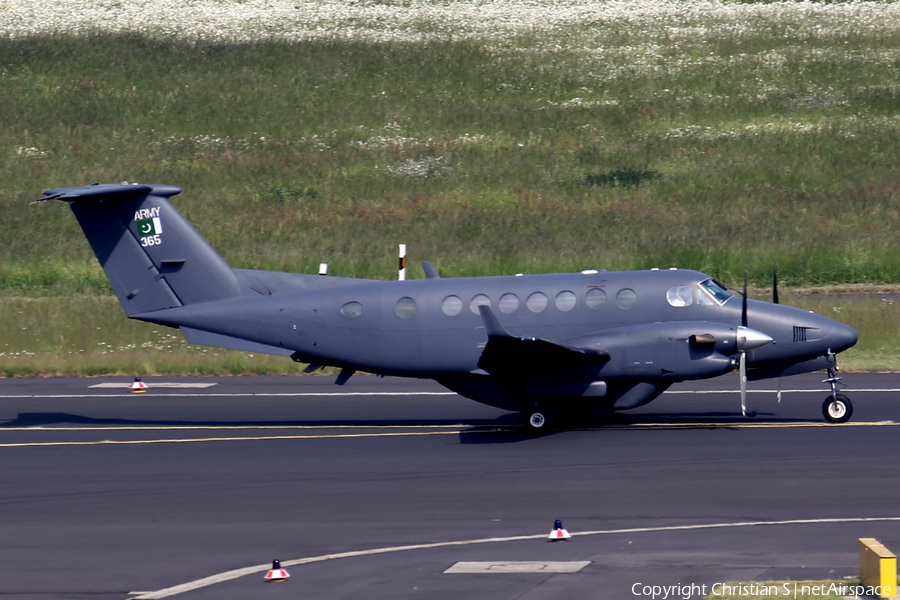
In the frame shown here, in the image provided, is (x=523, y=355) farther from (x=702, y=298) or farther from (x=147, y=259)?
(x=147, y=259)

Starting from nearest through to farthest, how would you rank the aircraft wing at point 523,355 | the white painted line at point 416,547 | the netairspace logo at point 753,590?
the netairspace logo at point 753,590 → the white painted line at point 416,547 → the aircraft wing at point 523,355

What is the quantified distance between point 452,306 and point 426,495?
15.3ft

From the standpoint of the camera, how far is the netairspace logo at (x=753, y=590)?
26.6 feet

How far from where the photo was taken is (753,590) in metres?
8.28

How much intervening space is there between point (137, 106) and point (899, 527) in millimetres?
48326

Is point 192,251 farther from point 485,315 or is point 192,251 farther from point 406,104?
point 406,104

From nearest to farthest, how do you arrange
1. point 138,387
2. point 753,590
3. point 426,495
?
point 753,590 < point 426,495 < point 138,387

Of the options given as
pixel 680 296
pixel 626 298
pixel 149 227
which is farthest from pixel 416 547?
pixel 149 227

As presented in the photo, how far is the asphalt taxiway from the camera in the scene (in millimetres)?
9492

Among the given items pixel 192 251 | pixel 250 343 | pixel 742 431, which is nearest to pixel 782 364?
pixel 742 431

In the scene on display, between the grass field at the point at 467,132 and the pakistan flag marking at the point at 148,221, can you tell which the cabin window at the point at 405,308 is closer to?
the pakistan flag marking at the point at 148,221

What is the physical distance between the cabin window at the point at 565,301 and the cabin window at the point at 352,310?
3244mm

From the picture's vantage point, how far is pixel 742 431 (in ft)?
52.0

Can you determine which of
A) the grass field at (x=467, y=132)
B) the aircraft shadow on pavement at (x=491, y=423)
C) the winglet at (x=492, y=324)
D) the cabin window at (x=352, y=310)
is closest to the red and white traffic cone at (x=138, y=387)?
the aircraft shadow on pavement at (x=491, y=423)
